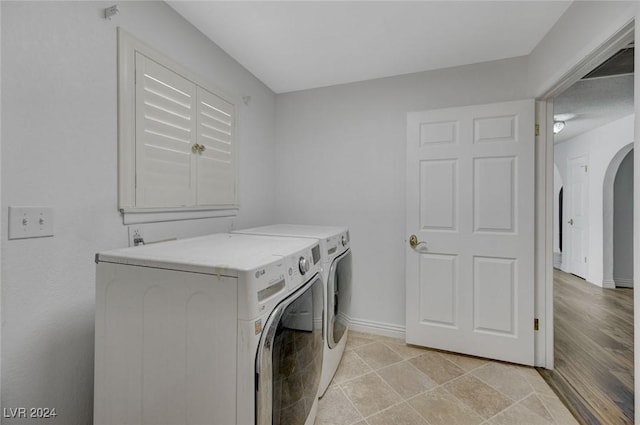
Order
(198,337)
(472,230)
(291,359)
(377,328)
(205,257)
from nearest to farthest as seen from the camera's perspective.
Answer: (198,337) < (205,257) < (291,359) < (472,230) < (377,328)

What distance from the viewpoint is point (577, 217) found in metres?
4.66

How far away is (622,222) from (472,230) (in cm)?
373

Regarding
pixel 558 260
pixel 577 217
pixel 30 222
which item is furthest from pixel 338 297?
pixel 558 260

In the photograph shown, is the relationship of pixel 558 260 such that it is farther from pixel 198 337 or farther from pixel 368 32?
pixel 198 337

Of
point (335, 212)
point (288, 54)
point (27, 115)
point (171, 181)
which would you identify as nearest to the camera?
point (27, 115)

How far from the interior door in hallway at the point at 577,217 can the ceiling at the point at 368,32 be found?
3.64 metres

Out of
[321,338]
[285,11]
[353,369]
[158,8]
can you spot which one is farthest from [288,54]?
[353,369]

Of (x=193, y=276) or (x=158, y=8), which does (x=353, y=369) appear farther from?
(x=158, y=8)

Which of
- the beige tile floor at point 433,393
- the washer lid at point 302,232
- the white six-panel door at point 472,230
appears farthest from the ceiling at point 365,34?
the beige tile floor at point 433,393

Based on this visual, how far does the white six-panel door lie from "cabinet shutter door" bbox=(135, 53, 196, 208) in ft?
5.59

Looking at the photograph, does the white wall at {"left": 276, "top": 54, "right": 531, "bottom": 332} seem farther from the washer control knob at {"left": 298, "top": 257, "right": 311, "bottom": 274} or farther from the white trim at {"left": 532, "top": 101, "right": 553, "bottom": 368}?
the washer control knob at {"left": 298, "top": 257, "right": 311, "bottom": 274}

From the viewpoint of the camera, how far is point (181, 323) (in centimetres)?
98

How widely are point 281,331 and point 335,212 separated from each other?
1751 millimetres

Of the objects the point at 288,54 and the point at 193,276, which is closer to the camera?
the point at 193,276
